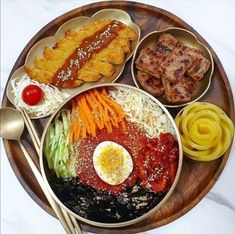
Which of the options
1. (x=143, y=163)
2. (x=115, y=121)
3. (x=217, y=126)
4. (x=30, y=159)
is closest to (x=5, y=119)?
(x=30, y=159)

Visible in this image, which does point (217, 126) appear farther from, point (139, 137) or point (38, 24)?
point (38, 24)

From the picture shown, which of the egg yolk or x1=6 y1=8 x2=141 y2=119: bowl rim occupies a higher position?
x1=6 y1=8 x2=141 y2=119: bowl rim

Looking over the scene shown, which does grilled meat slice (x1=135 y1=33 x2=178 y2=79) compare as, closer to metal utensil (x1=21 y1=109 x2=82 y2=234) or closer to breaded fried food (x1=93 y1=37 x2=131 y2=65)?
breaded fried food (x1=93 y1=37 x2=131 y2=65)

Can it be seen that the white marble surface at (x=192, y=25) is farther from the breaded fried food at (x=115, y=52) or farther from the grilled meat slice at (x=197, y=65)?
the breaded fried food at (x=115, y=52)

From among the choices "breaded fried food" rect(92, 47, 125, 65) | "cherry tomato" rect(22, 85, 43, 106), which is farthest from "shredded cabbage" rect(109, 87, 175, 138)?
"cherry tomato" rect(22, 85, 43, 106)

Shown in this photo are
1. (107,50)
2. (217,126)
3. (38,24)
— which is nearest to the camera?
(217,126)

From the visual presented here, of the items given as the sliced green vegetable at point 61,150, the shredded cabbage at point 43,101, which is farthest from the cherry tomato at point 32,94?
the sliced green vegetable at point 61,150
